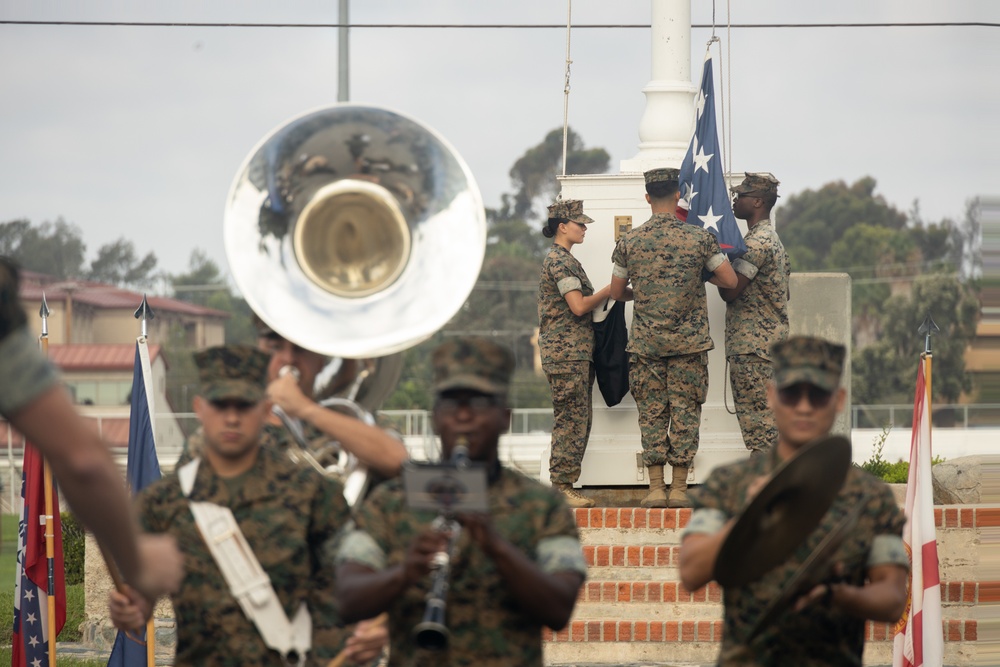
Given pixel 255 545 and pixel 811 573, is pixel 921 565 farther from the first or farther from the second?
pixel 255 545

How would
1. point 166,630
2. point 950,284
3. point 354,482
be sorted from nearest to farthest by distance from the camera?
point 354,482
point 166,630
point 950,284

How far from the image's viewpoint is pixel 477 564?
13.5 ft

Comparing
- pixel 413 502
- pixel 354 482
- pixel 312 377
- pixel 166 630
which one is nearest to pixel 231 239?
pixel 312 377

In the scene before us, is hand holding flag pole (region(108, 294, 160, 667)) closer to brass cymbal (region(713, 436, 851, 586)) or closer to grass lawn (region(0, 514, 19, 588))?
brass cymbal (region(713, 436, 851, 586))

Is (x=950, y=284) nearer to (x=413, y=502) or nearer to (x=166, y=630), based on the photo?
(x=166, y=630)

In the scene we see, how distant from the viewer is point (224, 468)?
4.63 meters

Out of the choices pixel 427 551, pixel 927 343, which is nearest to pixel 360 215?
pixel 427 551

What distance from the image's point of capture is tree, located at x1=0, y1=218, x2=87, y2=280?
82562 mm

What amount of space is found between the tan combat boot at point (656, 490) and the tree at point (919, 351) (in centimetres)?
4668

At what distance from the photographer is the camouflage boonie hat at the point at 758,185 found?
32.3ft

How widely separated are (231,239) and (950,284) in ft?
189

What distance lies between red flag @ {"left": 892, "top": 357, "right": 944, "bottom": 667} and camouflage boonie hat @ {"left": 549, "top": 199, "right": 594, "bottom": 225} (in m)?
2.55

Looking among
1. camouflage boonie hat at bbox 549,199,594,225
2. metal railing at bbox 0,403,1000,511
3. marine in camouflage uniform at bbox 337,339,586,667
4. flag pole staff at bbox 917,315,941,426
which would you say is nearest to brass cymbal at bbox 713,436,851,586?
marine in camouflage uniform at bbox 337,339,586,667

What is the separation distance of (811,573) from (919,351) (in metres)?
56.8
